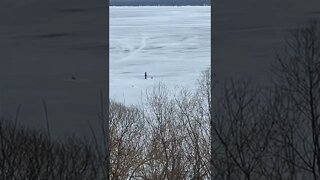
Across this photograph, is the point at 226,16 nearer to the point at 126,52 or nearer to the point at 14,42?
the point at 14,42

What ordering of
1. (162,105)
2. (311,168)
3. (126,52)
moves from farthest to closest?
(126,52) < (162,105) < (311,168)

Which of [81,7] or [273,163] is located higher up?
[81,7]

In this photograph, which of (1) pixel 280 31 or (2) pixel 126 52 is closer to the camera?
(1) pixel 280 31

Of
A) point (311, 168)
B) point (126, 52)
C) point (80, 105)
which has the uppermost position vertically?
point (126, 52)

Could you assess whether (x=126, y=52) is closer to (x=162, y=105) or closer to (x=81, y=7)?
(x=162, y=105)

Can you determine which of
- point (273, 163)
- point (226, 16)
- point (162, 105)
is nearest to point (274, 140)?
point (273, 163)

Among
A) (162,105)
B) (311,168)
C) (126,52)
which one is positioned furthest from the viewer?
(126,52)
